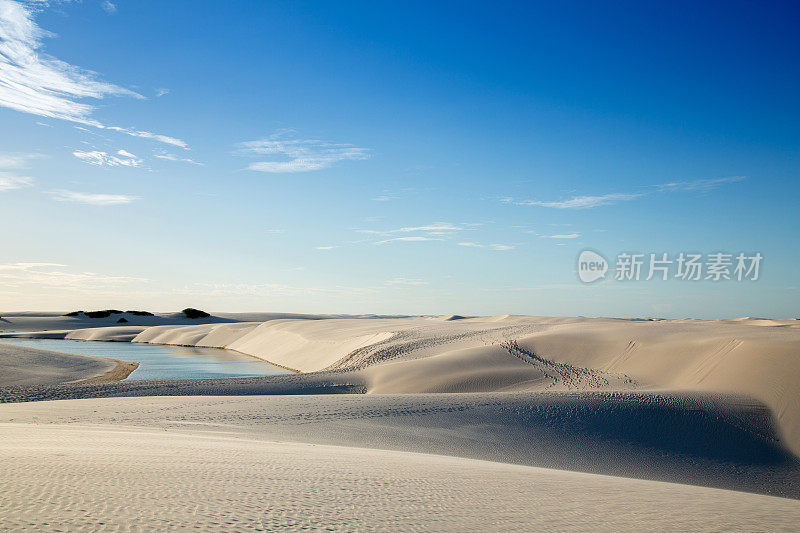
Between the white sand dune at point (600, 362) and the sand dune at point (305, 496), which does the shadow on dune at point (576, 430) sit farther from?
the sand dune at point (305, 496)

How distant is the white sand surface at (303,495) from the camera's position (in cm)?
328

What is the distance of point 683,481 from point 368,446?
5.50 m

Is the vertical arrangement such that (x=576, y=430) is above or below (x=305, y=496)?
below

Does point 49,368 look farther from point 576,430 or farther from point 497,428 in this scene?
point 576,430

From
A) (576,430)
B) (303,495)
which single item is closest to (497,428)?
(576,430)

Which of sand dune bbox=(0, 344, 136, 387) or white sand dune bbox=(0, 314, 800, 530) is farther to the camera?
sand dune bbox=(0, 344, 136, 387)

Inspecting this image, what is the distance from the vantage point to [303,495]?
409cm

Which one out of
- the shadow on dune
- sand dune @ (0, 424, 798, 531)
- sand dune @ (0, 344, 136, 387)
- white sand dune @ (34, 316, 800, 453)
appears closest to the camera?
sand dune @ (0, 424, 798, 531)

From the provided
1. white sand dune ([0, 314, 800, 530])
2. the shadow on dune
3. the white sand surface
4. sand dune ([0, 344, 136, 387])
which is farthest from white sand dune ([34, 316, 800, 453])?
sand dune ([0, 344, 136, 387])

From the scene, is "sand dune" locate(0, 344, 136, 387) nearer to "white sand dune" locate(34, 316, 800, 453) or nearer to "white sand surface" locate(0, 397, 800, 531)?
"white sand dune" locate(34, 316, 800, 453)

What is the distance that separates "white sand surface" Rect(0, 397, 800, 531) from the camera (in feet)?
10.8

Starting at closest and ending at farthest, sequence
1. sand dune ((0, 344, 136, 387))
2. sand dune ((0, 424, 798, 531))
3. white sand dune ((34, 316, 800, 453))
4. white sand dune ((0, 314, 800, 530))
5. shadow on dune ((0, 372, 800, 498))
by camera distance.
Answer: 1. sand dune ((0, 424, 798, 531))
2. white sand dune ((0, 314, 800, 530))
3. shadow on dune ((0, 372, 800, 498))
4. white sand dune ((34, 316, 800, 453))
5. sand dune ((0, 344, 136, 387))

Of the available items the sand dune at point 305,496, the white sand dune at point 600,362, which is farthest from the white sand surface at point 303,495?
the white sand dune at point 600,362

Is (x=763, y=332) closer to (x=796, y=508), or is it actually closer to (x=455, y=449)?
(x=455, y=449)
